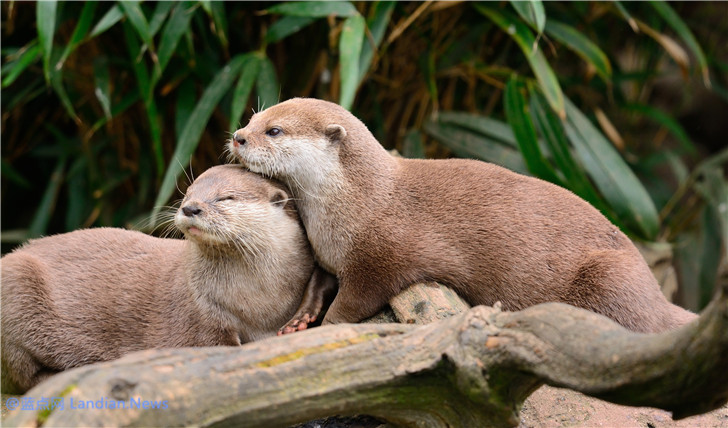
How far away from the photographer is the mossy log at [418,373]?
147 cm

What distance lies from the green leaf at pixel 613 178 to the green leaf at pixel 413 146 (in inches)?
28.6

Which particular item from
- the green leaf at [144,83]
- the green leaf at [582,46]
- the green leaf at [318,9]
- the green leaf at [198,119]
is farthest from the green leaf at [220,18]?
the green leaf at [582,46]

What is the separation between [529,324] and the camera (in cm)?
167

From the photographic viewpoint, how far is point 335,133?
235 cm

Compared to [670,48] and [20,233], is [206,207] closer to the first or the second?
[20,233]

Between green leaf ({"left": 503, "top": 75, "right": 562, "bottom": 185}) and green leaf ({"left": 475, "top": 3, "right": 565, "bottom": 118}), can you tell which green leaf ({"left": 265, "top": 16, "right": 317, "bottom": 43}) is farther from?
green leaf ({"left": 503, "top": 75, "right": 562, "bottom": 185})

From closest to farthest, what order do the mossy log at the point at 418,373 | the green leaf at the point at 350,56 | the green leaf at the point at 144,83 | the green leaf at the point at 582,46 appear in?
1. the mossy log at the point at 418,373
2. the green leaf at the point at 350,56
3. the green leaf at the point at 144,83
4. the green leaf at the point at 582,46

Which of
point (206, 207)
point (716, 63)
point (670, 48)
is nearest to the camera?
point (206, 207)

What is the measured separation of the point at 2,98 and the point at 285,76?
1577 mm

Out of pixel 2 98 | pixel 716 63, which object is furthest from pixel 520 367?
pixel 716 63

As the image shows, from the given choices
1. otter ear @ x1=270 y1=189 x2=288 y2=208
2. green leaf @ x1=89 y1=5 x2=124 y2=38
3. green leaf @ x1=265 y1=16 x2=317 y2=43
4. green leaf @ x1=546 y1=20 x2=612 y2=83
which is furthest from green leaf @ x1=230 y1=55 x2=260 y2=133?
green leaf @ x1=546 y1=20 x2=612 y2=83

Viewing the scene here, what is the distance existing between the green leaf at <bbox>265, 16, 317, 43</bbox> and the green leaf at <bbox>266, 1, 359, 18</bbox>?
20 centimetres

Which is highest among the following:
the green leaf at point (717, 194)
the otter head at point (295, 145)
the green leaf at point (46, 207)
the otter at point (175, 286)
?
the otter head at point (295, 145)

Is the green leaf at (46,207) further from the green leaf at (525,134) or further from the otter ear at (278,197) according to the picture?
the green leaf at (525,134)
